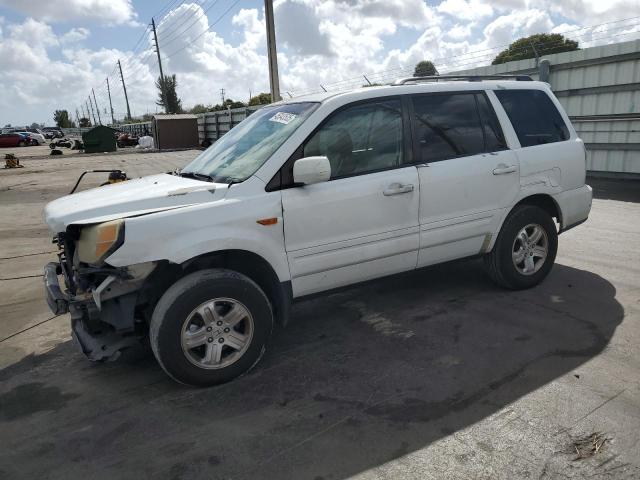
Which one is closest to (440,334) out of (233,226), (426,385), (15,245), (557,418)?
(426,385)

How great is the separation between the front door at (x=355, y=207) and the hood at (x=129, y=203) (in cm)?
57

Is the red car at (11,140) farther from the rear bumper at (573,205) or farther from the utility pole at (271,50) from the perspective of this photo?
the rear bumper at (573,205)

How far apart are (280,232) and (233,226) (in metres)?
0.33

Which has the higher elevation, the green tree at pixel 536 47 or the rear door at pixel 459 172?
the green tree at pixel 536 47

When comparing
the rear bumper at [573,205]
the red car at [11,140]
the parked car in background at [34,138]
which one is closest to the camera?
the rear bumper at [573,205]

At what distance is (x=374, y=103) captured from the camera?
382 centimetres

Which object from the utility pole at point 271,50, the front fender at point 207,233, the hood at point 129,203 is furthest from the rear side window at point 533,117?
the utility pole at point 271,50

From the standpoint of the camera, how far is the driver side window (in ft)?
11.8

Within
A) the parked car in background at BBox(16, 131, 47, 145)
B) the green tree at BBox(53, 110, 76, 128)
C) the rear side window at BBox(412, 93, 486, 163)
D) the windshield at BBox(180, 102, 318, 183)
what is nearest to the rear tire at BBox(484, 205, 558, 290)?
the rear side window at BBox(412, 93, 486, 163)

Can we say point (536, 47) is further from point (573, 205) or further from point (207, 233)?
point (207, 233)

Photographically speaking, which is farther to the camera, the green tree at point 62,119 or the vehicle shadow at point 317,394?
the green tree at point 62,119

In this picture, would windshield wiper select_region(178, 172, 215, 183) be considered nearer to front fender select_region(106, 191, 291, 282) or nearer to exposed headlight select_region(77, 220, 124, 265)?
front fender select_region(106, 191, 291, 282)

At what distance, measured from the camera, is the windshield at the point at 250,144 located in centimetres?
355

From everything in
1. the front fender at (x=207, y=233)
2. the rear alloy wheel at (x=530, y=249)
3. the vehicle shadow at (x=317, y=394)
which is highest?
the front fender at (x=207, y=233)
